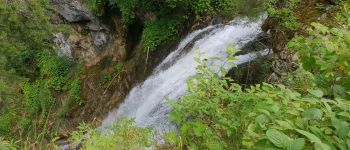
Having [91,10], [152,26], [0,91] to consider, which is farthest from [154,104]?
[91,10]

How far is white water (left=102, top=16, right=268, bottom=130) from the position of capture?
22.2 ft

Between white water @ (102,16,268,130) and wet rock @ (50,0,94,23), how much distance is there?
185 inches

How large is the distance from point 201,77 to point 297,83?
1.56 m

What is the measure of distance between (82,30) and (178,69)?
19.9 feet

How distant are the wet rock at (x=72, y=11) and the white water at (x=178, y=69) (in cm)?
469

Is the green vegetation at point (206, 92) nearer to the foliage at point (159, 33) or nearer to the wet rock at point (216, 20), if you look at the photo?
the foliage at point (159, 33)

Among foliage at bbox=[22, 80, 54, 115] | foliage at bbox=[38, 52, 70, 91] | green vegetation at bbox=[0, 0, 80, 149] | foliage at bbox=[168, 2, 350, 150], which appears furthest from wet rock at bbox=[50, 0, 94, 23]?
foliage at bbox=[168, 2, 350, 150]

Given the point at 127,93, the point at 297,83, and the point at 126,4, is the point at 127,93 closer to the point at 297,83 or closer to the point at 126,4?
the point at 126,4

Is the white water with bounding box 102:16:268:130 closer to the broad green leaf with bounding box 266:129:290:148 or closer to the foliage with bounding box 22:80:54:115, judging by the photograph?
the foliage with bounding box 22:80:54:115

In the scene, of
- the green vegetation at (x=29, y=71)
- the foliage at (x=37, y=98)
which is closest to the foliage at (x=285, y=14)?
the green vegetation at (x=29, y=71)

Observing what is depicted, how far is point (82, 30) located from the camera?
480 inches

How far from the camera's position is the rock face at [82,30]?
11930mm

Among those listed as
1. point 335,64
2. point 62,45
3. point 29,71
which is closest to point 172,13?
point 62,45

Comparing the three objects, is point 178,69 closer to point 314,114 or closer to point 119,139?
point 119,139
